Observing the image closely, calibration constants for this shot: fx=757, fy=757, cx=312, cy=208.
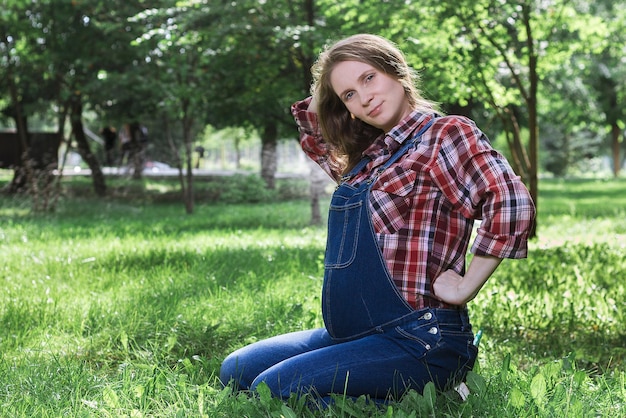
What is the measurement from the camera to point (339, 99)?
2.80 m

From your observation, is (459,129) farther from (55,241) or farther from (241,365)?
(55,241)

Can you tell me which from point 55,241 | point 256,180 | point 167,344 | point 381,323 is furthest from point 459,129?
point 256,180

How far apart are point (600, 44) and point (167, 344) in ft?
23.1

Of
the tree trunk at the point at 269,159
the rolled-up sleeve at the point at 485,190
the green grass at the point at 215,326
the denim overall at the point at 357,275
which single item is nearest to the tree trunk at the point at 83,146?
the tree trunk at the point at 269,159

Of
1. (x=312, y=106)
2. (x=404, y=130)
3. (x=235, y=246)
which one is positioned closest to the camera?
(x=404, y=130)

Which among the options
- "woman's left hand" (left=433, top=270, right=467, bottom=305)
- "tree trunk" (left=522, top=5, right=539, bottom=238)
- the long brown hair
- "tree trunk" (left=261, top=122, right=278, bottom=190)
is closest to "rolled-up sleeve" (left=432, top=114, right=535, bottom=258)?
"woman's left hand" (left=433, top=270, right=467, bottom=305)

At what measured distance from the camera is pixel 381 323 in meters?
2.45

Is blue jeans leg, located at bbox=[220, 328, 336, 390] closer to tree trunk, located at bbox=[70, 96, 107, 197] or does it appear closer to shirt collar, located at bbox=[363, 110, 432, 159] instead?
shirt collar, located at bbox=[363, 110, 432, 159]

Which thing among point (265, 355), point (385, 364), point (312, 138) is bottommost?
point (265, 355)

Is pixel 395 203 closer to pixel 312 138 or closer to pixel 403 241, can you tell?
pixel 403 241

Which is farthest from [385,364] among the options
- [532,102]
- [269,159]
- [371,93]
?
[269,159]

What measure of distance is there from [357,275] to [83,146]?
50.8 feet

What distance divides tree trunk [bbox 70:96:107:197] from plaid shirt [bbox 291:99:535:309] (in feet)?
44.4

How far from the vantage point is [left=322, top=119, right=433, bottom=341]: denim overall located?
2.41 metres
